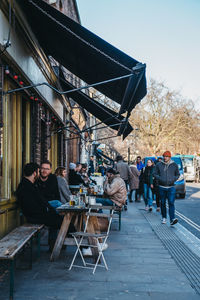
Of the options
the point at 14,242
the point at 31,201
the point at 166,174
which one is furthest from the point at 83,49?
the point at 166,174

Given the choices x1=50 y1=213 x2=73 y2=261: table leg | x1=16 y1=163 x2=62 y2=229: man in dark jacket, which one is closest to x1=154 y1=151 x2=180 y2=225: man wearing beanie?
x1=50 y1=213 x2=73 y2=261: table leg

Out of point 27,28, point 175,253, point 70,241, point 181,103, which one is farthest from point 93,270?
point 181,103

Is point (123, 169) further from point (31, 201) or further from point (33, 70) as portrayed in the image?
point (31, 201)

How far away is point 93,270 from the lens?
5754 mm

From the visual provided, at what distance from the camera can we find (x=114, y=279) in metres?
5.36

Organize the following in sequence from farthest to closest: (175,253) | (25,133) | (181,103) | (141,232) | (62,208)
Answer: (181,103) → (141,232) → (25,133) → (175,253) → (62,208)

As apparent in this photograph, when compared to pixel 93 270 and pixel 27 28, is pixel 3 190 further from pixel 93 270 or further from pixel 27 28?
pixel 27 28

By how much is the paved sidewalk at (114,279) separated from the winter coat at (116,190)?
2002mm

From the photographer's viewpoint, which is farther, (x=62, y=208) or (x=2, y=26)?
(x=62, y=208)

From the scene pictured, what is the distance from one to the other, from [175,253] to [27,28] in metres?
4.71

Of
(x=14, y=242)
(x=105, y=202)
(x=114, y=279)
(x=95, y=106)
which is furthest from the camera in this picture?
(x=95, y=106)

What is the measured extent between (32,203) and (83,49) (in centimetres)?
265

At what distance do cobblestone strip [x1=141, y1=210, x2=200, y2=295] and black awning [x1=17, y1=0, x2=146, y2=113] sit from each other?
111 inches

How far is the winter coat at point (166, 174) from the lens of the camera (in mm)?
10625
